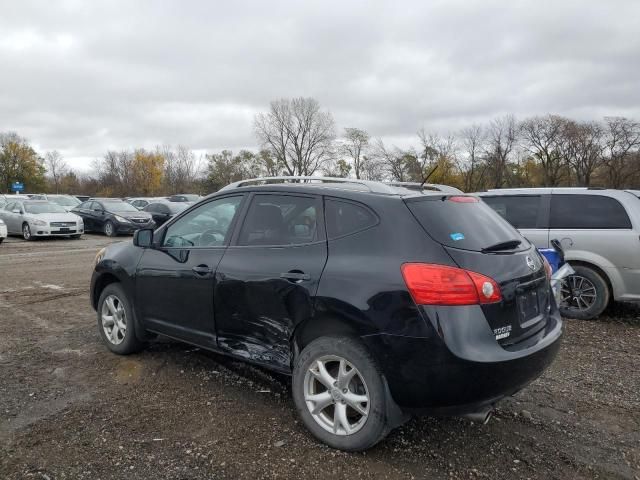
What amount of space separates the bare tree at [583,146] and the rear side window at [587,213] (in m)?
60.6

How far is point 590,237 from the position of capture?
6.24 meters

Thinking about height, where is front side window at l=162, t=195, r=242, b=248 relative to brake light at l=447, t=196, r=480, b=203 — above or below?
below

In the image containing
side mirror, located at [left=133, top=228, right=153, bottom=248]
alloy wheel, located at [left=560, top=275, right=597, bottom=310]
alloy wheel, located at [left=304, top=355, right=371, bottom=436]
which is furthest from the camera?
alloy wheel, located at [left=560, top=275, right=597, bottom=310]

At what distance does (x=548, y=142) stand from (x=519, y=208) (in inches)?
2452

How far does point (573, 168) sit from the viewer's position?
204 ft

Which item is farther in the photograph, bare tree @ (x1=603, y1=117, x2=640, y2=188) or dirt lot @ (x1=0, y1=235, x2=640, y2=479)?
bare tree @ (x1=603, y1=117, x2=640, y2=188)

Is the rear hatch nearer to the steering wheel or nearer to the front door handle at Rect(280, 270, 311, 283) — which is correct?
the front door handle at Rect(280, 270, 311, 283)

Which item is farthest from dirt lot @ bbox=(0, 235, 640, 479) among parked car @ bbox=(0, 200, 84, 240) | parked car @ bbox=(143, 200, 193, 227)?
parked car @ bbox=(143, 200, 193, 227)

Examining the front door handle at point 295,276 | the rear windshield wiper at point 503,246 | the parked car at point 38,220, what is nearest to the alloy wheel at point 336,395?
the front door handle at point 295,276

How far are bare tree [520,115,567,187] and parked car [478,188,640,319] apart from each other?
2385 inches

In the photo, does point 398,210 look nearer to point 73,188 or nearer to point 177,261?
point 177,261

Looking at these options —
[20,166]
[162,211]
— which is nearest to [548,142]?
[162,211]

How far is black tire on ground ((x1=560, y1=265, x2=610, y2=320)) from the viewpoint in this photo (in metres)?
6.15

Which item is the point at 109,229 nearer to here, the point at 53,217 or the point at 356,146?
the point at 53,217
